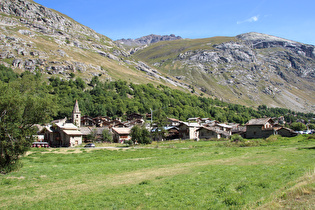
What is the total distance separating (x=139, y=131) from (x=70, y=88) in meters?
99.5

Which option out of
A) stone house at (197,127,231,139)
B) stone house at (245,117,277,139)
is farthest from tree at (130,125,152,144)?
stone house at (245,117,277,139)

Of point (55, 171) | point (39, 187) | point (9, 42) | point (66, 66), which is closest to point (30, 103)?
point (55, 171)

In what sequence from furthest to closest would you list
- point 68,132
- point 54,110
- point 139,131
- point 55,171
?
point 68,132, point 139,131, point 54,110, point 55,171

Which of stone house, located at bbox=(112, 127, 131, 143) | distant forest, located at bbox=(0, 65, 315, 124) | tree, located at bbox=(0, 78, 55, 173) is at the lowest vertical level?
stone house, located at bbox=(112, 127, 131, 143)

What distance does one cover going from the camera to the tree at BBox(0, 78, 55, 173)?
19.5 metres

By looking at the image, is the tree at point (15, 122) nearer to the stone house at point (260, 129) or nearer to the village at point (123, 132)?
the village at point (123, 132)

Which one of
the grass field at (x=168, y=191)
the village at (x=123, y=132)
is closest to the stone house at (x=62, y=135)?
the village at (x=123, y=132)

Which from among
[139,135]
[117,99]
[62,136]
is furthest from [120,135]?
[117,99]

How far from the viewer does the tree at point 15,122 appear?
63.9ft

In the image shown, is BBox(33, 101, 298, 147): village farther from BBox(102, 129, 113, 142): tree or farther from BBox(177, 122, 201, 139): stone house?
BBox(102, 129, 113, 142): tree

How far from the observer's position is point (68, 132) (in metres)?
60.6

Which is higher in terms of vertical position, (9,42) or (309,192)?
(9,42)

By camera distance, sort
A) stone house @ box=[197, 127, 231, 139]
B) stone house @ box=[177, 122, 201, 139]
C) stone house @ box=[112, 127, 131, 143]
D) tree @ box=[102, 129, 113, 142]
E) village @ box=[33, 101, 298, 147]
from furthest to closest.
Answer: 1. stone house @ box=[177, 122, 201, 139]
2. stone house @ box=[197, 127, 231, 139]
3. stone house @ box=[112, 127, 131, 143]
4. tree @ box=[102, 129, 113, 142]
5. village @ box=[33, 101, 298, 147]

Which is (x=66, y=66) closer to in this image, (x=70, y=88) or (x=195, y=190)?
(x=70, y=88)
